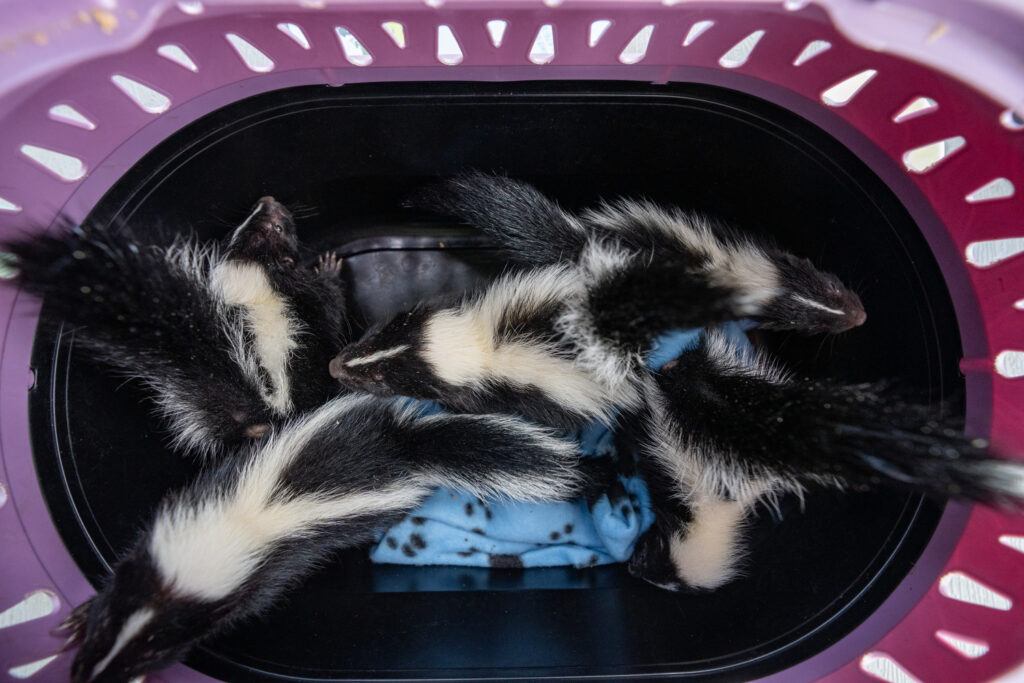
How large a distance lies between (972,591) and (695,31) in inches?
51.3

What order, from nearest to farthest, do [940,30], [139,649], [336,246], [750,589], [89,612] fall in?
[940,30]
[139,649]
[89,612]
[750,589]
[336,246]

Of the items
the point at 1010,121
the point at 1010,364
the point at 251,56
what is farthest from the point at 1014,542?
the point at 251,56

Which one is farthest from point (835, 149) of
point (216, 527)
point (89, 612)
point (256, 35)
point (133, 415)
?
point (89, 612)

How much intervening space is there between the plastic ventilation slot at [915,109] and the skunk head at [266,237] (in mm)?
1274

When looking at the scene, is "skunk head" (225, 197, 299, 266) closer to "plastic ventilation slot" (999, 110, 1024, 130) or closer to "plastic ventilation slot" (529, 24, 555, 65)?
"plastic ventilation slot" (529, 24, 555, 65)

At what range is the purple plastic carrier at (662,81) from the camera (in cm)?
124

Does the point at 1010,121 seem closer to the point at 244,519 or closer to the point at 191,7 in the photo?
the point at 191,7

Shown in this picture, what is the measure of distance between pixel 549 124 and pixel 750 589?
43.0 inches

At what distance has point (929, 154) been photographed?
1.60 meters

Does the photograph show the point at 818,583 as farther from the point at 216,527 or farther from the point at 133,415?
the point at 133,415

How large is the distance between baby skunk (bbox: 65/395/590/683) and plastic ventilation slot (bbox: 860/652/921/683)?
2.16ft

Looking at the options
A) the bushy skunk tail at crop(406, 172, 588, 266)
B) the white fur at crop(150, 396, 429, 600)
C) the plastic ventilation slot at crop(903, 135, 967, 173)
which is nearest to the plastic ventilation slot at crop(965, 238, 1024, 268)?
the plastic ventilation slot at crop(903, 135, 967, 173)

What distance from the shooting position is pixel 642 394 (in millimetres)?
1483

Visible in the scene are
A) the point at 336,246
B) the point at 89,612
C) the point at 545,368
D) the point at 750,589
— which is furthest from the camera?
the point at 336,246
